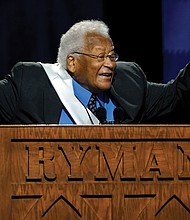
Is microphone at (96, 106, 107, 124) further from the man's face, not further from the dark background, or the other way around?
the dark background

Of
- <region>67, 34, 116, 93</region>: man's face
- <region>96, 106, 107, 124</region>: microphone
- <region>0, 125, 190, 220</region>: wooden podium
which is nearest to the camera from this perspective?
<region>0, 125, 190, 220</region>: wooden podium

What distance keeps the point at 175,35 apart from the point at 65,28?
56 centimetres

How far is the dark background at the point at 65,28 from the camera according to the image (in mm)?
3979

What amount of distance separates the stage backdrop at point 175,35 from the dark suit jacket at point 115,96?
2.11 ft

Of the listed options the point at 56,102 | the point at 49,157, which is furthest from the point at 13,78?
the point at 49,157

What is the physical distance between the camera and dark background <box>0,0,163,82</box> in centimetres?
398

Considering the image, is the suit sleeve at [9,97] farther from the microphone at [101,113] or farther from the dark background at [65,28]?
the dark background at [65,28]

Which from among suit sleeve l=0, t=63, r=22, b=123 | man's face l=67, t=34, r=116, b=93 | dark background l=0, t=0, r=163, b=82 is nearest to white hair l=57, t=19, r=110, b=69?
man's face l=67, t=34, r=116, b=93

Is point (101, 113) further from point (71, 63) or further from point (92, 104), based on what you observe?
point (71, 63)

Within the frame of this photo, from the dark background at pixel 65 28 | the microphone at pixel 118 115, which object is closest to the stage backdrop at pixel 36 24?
the dark background at pixel 65 28

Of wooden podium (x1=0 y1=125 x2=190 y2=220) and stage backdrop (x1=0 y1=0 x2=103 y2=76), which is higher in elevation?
stage backdrop (x1=0 y1=0 x2=103 y2=76)

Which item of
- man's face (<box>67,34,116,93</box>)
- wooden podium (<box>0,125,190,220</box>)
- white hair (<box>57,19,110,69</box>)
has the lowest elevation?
wooden podium (<box>0,125,190,220</box>)

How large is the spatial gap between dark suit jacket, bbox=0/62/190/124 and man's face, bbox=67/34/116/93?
0.08 metres

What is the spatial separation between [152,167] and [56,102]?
2.54 feet
